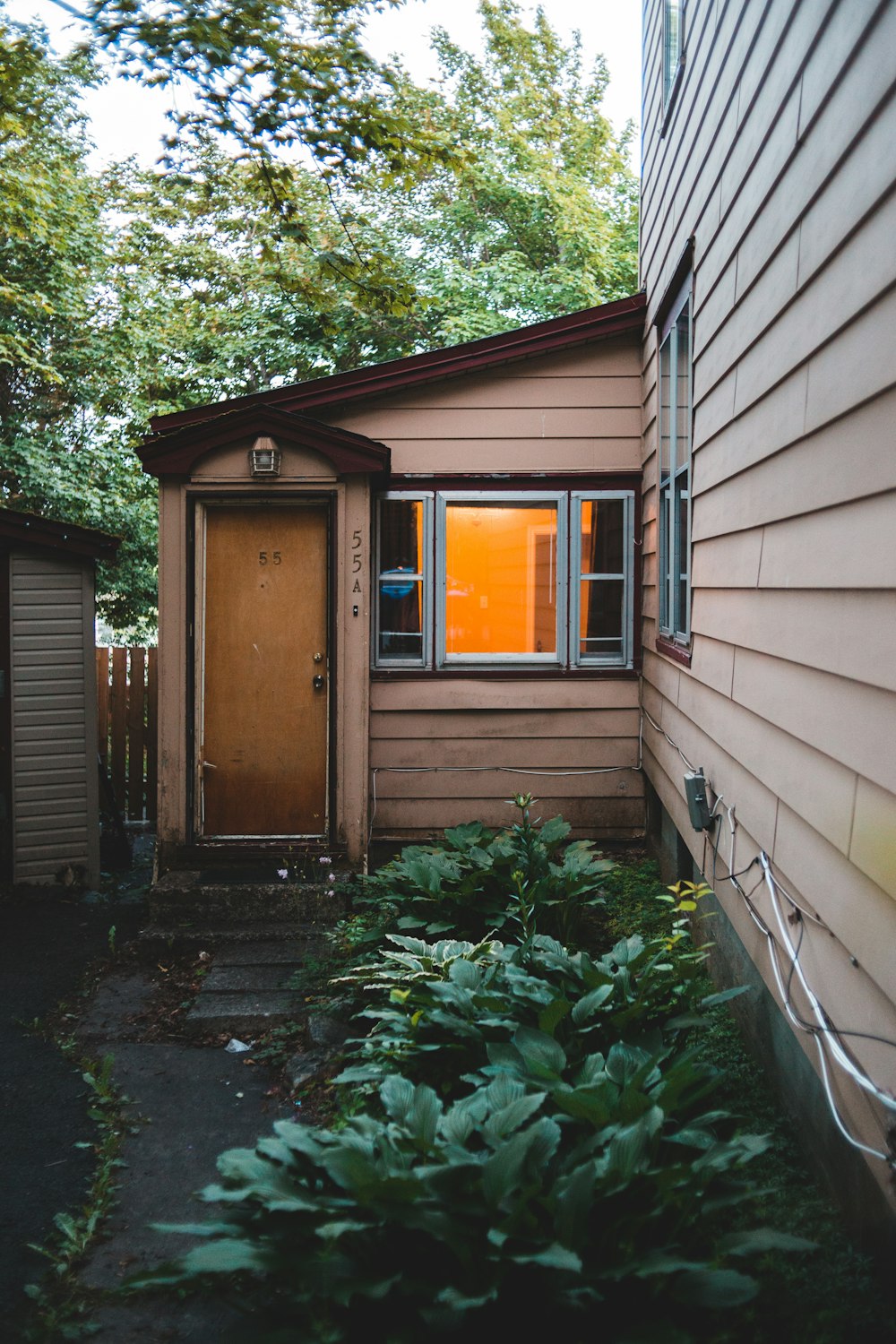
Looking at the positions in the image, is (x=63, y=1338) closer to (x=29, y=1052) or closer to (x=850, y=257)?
(x=29, y=1052)

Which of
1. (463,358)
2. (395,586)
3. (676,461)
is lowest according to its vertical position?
(395,586)

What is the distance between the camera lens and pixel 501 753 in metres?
7.24

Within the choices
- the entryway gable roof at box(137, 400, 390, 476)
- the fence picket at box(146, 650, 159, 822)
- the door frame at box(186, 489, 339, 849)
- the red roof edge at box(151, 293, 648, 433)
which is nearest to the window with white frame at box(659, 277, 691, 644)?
the red roof edge at box(151, 293, 648, 433)

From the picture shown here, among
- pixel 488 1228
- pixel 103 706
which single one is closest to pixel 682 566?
pixel 488 1228

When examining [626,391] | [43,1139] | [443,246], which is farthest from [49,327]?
[43,1139]

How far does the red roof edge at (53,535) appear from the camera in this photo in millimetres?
6828

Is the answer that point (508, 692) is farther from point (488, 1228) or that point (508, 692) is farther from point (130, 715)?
point (488, 1228)

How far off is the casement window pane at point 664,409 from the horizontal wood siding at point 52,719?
3953 mm

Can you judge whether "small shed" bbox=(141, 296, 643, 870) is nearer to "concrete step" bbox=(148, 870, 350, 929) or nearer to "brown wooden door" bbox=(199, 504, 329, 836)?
"brown wooden door" bbox=(199, 504, 329, 836)

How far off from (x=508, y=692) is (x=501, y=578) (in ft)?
2.68

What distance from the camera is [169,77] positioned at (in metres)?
5.45

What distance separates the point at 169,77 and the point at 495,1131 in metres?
5.42

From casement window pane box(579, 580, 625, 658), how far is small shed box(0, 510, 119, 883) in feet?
10.9

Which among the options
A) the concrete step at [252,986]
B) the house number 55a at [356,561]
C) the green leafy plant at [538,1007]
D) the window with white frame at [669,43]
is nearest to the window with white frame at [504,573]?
the house number 55a at [356,561]
